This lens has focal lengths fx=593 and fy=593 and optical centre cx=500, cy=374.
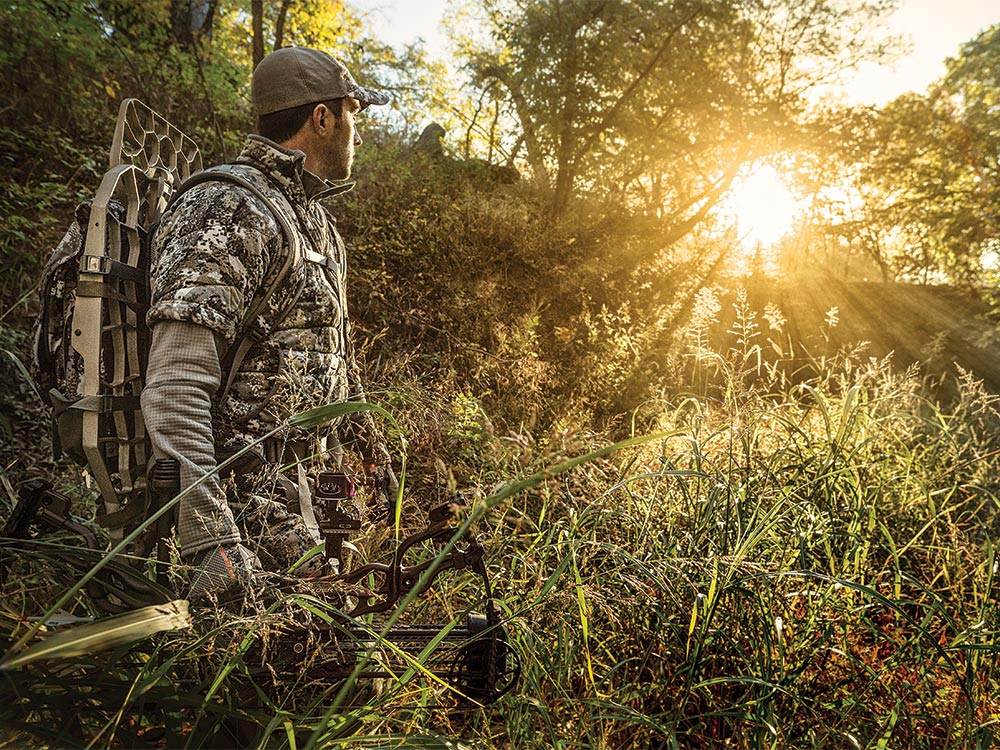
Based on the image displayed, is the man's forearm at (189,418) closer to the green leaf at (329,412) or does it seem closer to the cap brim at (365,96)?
the green leaf at (329,412)

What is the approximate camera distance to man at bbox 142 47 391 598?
1650 millimetres

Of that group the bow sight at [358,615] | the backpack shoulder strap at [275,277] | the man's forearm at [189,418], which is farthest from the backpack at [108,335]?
the bow sight at [358,615]

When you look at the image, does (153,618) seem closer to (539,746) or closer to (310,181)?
(539,746)

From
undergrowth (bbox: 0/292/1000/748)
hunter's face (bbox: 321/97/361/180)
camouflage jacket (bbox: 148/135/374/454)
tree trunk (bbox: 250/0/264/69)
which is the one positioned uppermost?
tree trunk (bbox: 250/0/264/69)

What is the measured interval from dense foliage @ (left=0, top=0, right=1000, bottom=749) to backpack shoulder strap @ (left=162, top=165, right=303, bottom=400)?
29.5 inches

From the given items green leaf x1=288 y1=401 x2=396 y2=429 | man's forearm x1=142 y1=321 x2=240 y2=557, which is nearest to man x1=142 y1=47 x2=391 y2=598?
man's forearm x1=142 y1=321 x2=240 y2=557

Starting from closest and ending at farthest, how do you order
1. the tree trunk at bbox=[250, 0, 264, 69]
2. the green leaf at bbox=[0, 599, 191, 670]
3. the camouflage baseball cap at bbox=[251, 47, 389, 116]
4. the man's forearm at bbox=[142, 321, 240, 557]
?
the green leaf at bbox=[0, 599, 191, 670] → the man's forearm at bbox=[142, 321, 240, 557] → the camouflage baseball cap at bbox=[251, 47, 389, 116] → the tree trunk at bbox=[250, 0, 264, 69]

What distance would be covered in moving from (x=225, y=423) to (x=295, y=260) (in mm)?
593

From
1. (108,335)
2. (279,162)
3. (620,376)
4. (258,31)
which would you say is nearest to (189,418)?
(108,335)

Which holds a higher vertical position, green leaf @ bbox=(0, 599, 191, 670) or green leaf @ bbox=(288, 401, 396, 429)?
green leaf @ bbox=(288, 401, 396, 429)

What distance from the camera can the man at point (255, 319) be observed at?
1.65 m

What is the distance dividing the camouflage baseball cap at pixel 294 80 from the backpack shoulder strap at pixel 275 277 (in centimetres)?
47

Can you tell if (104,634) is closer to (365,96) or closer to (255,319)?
(255,319)

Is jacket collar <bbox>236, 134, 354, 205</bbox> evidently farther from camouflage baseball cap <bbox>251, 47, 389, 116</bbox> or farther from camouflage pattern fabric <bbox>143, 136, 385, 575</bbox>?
camouflage baseball cap <bbox>251, 47, 389, 116</bbox>
